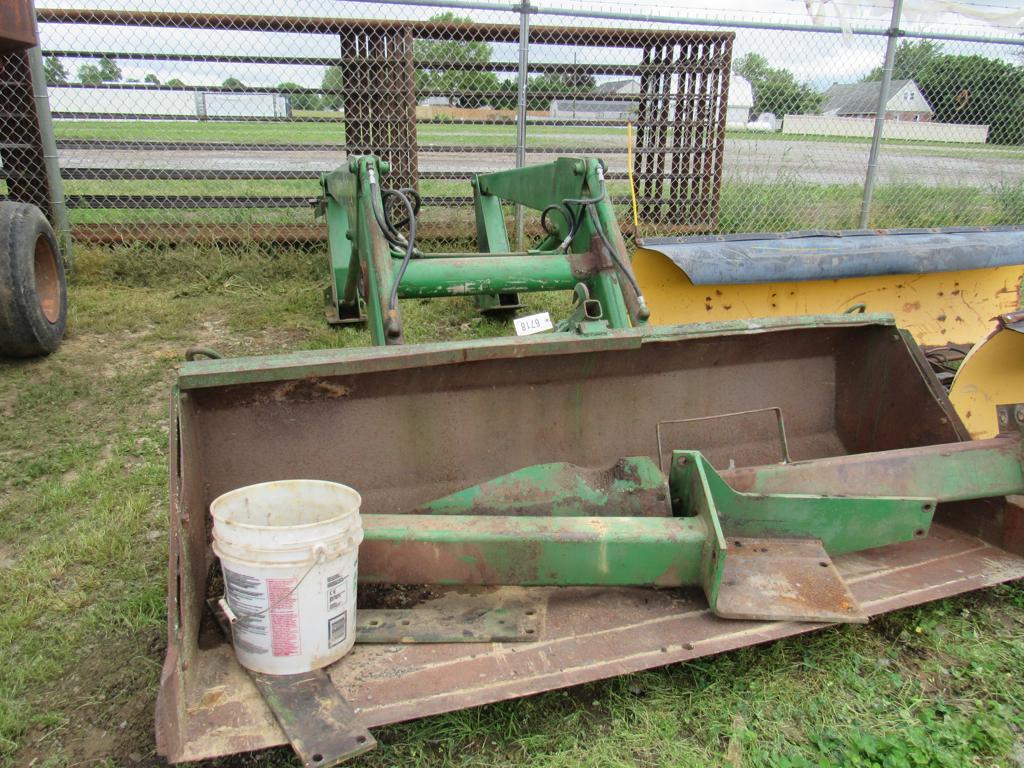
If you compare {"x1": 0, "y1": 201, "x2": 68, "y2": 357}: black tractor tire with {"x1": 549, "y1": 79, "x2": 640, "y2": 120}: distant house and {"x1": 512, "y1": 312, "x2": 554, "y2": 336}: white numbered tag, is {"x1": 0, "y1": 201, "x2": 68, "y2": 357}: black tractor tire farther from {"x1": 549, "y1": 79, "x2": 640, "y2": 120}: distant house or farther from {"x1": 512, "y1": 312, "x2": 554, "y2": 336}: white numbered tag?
{"x1": 549, "y1": 79, "x2": 640, "y2": 120}: distant house

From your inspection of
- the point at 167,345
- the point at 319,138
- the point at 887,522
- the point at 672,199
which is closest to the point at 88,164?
the point at 319,138

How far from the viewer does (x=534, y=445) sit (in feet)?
8.63

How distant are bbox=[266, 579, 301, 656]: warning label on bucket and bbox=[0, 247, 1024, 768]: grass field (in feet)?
0.84

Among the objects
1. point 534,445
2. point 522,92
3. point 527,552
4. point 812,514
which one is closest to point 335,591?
point 527,552

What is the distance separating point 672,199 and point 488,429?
5241 mm

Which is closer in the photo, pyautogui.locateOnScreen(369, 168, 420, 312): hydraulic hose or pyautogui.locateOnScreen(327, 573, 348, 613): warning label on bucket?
pyautogui.locateOnScreen(327, 573, 348, 613): warning label on bucket

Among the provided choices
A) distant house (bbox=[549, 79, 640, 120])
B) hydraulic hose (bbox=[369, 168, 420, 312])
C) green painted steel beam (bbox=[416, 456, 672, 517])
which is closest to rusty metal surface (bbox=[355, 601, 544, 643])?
green painted steel beam (bbox=[416, 456, 672, 517])

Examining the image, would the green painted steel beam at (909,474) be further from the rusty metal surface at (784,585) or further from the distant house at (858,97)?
the distant house at (858,97)

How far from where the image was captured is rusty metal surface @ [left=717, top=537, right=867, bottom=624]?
205 cm

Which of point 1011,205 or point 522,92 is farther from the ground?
point 522,92

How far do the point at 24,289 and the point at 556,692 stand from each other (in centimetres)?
368

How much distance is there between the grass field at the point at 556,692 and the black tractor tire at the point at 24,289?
1.22 m

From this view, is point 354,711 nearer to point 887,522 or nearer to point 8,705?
point 8,705

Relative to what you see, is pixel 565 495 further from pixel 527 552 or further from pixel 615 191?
pixel 615 191
